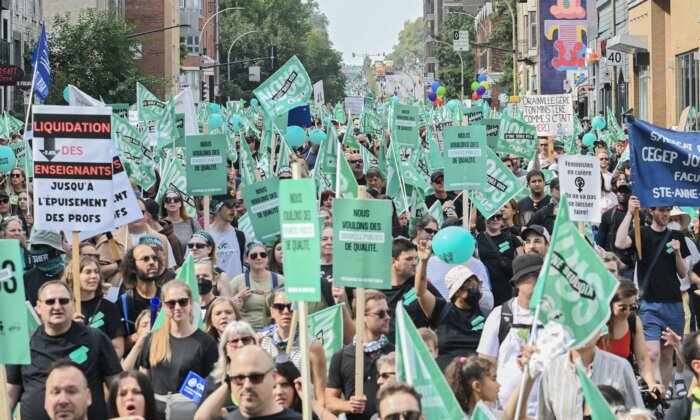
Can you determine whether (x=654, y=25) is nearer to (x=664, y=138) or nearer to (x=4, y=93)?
(x=4, y=93)

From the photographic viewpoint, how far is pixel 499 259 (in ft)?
39.6

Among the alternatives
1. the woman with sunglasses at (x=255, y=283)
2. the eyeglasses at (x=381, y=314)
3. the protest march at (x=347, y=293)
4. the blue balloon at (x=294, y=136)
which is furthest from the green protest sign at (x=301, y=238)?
the blue balloon at (x=294, y=136)

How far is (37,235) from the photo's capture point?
11.3 metres

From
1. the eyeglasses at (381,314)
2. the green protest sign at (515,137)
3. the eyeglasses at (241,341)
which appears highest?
the green protest sign at (515,137)

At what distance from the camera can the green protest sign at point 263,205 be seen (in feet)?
41.0

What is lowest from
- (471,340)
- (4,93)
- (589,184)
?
(471,340)

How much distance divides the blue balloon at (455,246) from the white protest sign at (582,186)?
1.43 m

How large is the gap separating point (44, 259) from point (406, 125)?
7.96 metres

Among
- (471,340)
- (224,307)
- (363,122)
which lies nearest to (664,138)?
(471,340)

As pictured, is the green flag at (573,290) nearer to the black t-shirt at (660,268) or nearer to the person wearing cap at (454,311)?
the person wearing cap at (454,311)

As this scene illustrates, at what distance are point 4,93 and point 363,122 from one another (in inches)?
1044

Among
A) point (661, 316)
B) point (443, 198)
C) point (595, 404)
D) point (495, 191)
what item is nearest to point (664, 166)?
point (661, 316)

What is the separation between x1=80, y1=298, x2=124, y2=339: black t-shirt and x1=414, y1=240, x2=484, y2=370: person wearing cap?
1795mm

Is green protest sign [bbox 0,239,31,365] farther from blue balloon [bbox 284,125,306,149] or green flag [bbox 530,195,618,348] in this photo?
blue balloon [bbox 284,125,306,149]
